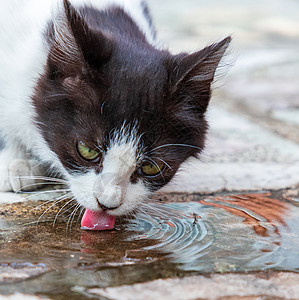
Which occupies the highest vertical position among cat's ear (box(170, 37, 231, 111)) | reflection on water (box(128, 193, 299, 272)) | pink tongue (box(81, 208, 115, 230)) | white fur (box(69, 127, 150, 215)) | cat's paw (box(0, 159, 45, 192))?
cat's ear (box(170, 37, 231, 111))

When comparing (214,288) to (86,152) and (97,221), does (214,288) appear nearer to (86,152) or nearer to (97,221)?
(97,221)

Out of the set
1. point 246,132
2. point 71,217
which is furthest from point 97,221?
point 246,132

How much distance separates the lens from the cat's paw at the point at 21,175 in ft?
6.88

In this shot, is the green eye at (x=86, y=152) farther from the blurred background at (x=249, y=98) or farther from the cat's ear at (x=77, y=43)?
the blurred background at (x=249, y=98)

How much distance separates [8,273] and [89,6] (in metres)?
1.38

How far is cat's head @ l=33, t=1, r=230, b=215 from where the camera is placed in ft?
5.68

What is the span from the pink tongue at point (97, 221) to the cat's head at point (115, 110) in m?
0.04

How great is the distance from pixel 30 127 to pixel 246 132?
1410 mm

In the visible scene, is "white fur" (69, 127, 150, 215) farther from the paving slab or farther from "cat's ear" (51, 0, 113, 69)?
the paving slab

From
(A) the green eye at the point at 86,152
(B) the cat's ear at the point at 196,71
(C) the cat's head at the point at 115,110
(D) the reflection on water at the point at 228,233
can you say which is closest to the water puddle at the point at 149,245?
(D) the reflection on water at the point at 228,233

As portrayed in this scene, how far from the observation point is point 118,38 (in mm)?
2047

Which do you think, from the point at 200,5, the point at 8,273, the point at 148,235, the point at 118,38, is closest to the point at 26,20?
the point at 118,38

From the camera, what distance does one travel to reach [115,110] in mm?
1749

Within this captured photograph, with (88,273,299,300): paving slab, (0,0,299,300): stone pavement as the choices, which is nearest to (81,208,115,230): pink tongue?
(0,0,299,300): stone pavement
